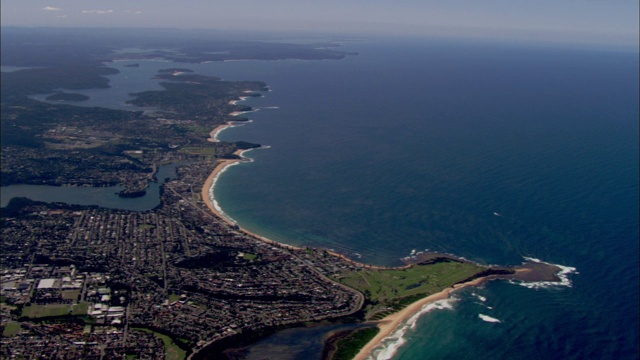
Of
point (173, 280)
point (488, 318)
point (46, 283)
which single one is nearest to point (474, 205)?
point (488, 318)

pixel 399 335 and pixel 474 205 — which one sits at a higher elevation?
pixel 474 205

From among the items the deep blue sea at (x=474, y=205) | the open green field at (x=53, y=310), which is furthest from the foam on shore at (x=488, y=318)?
the open green field at (x=53, y=310)

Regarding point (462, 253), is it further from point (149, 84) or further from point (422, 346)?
point (149, 84)

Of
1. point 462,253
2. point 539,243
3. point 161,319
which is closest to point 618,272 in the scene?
point 539,243

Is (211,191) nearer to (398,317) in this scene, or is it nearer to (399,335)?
(398,317)

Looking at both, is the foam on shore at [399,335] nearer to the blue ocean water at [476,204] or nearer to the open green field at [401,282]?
the blue ocean water at [476,204]
